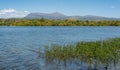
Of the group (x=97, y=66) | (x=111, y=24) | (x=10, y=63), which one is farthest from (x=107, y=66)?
(x=111, y=24)

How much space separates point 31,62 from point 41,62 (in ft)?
3.74

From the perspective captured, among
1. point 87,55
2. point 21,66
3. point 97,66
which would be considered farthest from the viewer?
point 87,55

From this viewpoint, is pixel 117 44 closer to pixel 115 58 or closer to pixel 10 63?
pixel 115 58

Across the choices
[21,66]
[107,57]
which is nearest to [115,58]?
[107,57]

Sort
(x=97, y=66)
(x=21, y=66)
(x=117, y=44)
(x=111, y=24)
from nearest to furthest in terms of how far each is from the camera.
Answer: (x=97, y=66)
(x=21, y=66)
(x=117, y=44)
(x=111, y=24)

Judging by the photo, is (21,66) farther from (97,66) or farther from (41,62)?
(97,66)

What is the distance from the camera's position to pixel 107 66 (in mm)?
23844

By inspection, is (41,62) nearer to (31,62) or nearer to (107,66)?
(31,62)

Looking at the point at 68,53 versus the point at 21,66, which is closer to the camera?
the point at 21,66

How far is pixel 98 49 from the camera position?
2656 cm

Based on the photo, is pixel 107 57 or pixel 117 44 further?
pixel 117 44

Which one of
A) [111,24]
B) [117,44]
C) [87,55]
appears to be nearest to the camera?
[87,55]

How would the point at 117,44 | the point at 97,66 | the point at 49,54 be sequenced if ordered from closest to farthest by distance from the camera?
the point at 97,66 < the point at 49,54 < the point at 117,44

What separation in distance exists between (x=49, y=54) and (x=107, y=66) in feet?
24.3
